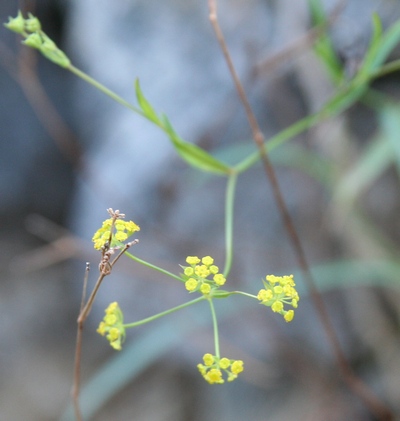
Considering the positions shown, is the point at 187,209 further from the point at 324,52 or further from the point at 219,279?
the point at 219,279

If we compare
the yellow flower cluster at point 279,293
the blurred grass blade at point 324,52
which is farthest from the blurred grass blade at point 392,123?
the yellow flower cluster at point 279,293

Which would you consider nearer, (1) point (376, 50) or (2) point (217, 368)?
(2) point (217, 368)

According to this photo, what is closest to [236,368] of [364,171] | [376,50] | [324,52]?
[376,50]

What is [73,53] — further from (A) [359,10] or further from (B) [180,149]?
(B) [180,149]

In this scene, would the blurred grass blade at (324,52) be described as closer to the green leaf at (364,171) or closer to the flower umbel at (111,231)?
the green leaf at (364,171)

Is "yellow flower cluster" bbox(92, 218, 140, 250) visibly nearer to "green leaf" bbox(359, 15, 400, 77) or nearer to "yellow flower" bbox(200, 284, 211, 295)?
"yellow flower" bbox(200, 284, 211, 295)

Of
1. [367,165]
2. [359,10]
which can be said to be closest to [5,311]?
[367,165]

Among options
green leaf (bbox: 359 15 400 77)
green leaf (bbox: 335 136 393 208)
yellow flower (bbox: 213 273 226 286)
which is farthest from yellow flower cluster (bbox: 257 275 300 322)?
green leaf (bbox: 335 136 393 208)

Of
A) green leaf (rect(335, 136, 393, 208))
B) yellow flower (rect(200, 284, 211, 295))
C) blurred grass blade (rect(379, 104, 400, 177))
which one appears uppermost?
green leaf (rect(335, 136, 393, 208))
